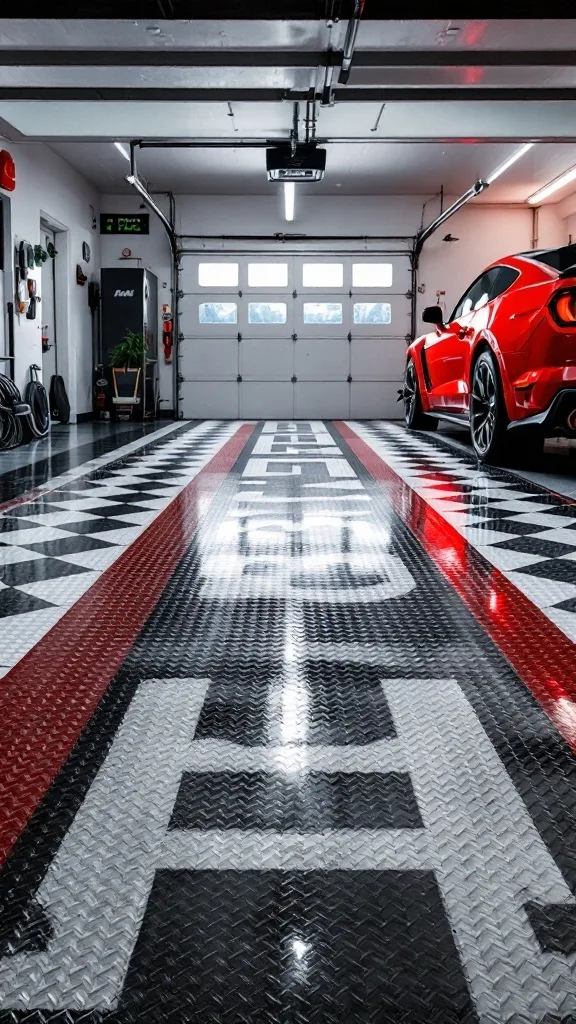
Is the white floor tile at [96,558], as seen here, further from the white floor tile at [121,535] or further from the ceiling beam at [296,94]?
the ceiling beam at [296,94]

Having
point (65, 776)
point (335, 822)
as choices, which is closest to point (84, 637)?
point (65, 776)

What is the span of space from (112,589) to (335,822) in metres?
1.67

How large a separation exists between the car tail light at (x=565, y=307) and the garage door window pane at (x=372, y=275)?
11.1m

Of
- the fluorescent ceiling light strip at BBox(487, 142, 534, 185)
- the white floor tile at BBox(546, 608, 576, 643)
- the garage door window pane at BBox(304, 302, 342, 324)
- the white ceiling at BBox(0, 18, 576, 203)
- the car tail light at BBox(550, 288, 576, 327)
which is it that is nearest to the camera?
the white floor tile at BBox(546, 608, 576, 643)

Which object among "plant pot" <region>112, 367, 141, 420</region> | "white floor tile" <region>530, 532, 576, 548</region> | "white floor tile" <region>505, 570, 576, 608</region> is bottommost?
"white floor tile" <region>505, 570, 576, 608</region>

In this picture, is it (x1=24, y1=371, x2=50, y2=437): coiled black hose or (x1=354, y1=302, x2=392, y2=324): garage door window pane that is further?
(x1=354, y1=302, x2=392, y2=324): garage door window pane

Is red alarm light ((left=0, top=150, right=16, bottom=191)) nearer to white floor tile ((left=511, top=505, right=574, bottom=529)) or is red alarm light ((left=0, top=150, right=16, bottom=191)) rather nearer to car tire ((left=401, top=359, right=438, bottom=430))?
car tire ((left=401, top=359, right=438, bottom=430))

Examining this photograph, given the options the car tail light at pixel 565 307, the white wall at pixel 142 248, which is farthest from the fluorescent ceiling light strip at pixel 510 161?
the car tail light at pixel 565 307

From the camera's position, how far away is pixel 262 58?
7410 mm

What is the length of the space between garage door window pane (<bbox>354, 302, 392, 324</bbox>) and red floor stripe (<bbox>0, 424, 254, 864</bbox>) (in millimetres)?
13070

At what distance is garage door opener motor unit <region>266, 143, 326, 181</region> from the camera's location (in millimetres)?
10812

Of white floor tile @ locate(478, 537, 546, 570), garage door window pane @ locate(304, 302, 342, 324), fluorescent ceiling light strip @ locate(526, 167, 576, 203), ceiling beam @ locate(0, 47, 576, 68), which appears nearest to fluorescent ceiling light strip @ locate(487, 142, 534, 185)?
fluorescent ceiling light strip @ locate(526, 167, 576, 203)

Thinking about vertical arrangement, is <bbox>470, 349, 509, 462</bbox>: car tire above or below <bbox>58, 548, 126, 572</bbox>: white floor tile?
above

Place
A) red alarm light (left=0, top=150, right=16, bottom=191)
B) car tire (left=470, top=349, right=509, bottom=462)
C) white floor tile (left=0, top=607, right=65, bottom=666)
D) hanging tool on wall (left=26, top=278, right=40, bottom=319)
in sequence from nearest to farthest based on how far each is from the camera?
white floor tile (left=0, top=607, right=65, bottom=666), car tire (left=470, top=349, right=509, bottom=462), red alarm light (left=0, top=150, right=16, bottom=191), hanging tool on wall (left=26, top=278, right=40, bottom=319)
